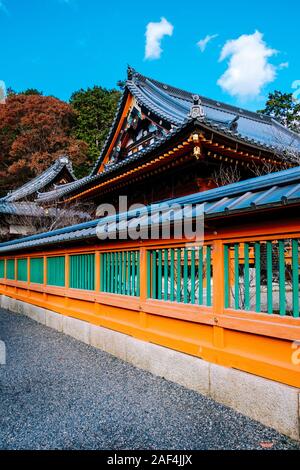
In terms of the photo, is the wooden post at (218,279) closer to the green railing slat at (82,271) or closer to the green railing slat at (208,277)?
the green railing slat at (208,277)

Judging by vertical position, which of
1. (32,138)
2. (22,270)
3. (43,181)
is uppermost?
(32,138)

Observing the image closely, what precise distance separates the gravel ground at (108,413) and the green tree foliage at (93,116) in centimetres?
3220

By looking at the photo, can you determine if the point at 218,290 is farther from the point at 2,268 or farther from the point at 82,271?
the point at 2,268

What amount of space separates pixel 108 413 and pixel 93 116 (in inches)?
1543

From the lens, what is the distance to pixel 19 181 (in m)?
A: 33.6

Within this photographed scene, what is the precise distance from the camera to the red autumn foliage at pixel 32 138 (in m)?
32.5

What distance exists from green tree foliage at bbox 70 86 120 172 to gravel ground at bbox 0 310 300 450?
3220 centimetres

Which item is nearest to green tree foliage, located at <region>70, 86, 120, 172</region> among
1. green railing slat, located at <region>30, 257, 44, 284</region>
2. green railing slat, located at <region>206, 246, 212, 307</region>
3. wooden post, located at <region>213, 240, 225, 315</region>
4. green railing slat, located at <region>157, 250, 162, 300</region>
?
green railing slat, located at <region>30, 257, 44, 284</region>

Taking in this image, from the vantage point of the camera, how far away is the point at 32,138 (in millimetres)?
33156

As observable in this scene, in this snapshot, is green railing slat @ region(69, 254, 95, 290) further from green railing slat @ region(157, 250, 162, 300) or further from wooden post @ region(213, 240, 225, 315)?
wooden post @ region(213, 240, 225, 315)

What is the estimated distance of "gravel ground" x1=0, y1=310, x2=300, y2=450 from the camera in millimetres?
3146

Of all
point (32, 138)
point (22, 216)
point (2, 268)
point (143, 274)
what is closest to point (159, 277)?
point (143, 274)
